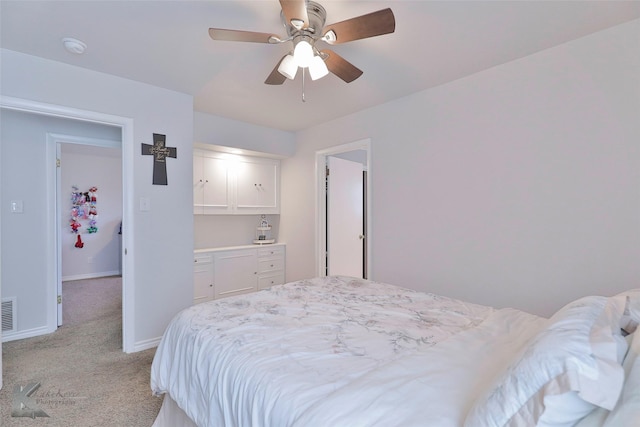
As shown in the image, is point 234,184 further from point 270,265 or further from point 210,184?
point 270,265

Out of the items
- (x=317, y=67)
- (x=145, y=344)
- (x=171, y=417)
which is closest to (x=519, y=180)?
(x=317, y=67)

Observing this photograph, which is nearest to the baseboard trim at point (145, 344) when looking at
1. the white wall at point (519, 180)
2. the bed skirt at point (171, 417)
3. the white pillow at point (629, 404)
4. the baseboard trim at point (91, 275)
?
the bed skirt at point (171, 417)

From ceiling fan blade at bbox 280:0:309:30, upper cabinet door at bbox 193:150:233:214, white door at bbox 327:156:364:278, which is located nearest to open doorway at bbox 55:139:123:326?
upper cabinet door at bbox 193:150:233:214

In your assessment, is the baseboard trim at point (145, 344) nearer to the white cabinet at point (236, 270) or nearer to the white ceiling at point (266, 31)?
the white cabinet at point (236, 270)

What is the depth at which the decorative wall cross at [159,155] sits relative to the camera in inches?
105

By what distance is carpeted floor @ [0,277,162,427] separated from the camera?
1757 mm

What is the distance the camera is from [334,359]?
3.53 feet

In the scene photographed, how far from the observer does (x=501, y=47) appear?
2062 mm

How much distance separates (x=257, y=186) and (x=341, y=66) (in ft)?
8.42

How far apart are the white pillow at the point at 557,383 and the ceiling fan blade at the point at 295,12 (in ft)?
5.13

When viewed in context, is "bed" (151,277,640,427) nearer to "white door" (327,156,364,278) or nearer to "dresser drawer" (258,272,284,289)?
"white door" (327,156,364,278)

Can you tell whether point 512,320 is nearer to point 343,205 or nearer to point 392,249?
point 392,249

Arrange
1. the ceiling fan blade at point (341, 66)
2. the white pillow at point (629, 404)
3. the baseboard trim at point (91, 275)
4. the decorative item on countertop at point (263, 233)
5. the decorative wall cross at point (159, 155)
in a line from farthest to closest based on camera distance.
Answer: the baseboard trim at point (91, 275) → the decorative item on countertop at point (263, 233) → the decorative wall cross at point (159, 155) → the ceiling fan blade at point (341, 66) → the white pillow at point (629, 404)

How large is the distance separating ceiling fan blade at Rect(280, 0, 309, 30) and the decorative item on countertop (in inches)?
123
